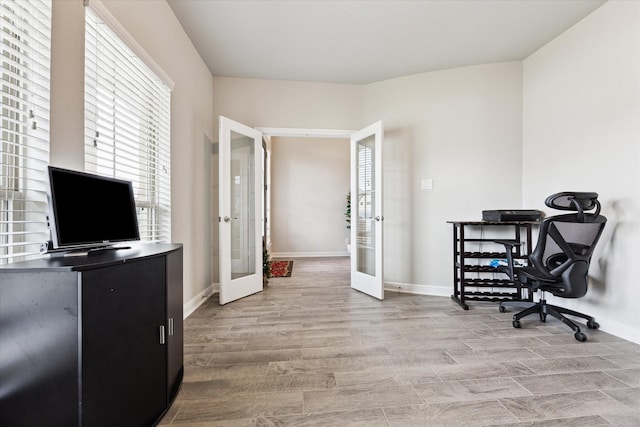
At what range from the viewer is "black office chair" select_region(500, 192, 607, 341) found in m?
2.16

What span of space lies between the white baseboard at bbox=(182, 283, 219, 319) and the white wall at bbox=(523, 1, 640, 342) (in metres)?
3.73

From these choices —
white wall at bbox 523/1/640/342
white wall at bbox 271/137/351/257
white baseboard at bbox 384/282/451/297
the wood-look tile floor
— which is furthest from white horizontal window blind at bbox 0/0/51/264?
white wall at bbox 271/137/351/257

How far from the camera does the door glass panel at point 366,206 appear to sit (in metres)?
3.43

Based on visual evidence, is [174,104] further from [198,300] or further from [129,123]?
[198,300]

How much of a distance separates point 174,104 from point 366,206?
2.37 meters

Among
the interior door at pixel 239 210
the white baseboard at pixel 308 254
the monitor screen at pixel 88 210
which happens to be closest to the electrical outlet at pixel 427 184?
the interior door at pixel 239 210

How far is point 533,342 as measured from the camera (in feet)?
6.97

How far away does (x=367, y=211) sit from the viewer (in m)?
3.53

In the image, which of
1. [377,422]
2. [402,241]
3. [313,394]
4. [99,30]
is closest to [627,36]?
[402,241]

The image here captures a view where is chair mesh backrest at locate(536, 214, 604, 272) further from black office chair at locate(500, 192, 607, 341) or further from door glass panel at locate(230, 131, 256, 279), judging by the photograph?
door glass panel at locate(230, 131, 256, 279)

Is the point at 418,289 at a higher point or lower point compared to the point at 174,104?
lower

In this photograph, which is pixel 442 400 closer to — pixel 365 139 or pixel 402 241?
pixel 402 241

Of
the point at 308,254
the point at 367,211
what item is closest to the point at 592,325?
the point at 367,211

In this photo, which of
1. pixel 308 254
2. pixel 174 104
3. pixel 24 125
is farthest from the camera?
pixel 308 254
